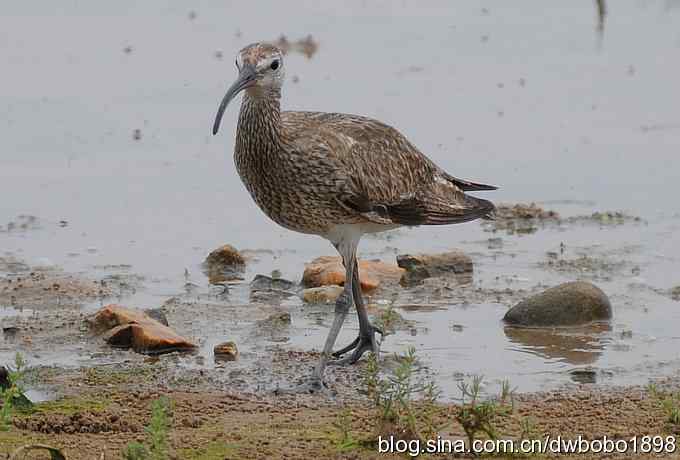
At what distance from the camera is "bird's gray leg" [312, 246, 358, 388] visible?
9.13 meters

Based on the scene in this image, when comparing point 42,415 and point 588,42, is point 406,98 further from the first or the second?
point 42,415

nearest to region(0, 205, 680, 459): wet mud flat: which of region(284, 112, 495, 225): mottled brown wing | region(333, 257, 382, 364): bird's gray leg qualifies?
region(333, 257, 382, 364): bird's gray leg

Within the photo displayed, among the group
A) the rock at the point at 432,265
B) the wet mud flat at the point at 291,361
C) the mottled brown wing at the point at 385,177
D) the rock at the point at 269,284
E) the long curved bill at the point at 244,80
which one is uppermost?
the long curved bill at the point at 244,80

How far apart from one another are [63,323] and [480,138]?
558 centimetres

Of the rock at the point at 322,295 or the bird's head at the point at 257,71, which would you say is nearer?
the bird's head at the point at 257,71

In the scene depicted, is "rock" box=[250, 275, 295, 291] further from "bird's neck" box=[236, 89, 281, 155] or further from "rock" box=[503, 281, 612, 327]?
"bird's neck" box=[236, 89, 281, 155]

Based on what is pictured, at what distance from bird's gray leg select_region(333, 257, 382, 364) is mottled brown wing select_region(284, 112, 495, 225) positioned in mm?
473

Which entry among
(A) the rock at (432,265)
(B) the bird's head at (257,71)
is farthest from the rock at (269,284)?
(B) the bird's head at (257,71)

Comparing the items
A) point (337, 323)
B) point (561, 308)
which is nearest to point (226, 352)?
point (337, 323)

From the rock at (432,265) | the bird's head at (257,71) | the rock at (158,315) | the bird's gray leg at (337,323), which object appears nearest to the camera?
the bird's gray leg at (337,323)

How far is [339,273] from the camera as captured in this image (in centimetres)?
1114

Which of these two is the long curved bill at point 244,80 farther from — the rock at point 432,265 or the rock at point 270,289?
the rock at point 432,265

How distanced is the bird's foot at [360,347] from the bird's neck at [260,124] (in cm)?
132

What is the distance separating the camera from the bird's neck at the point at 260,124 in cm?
938
